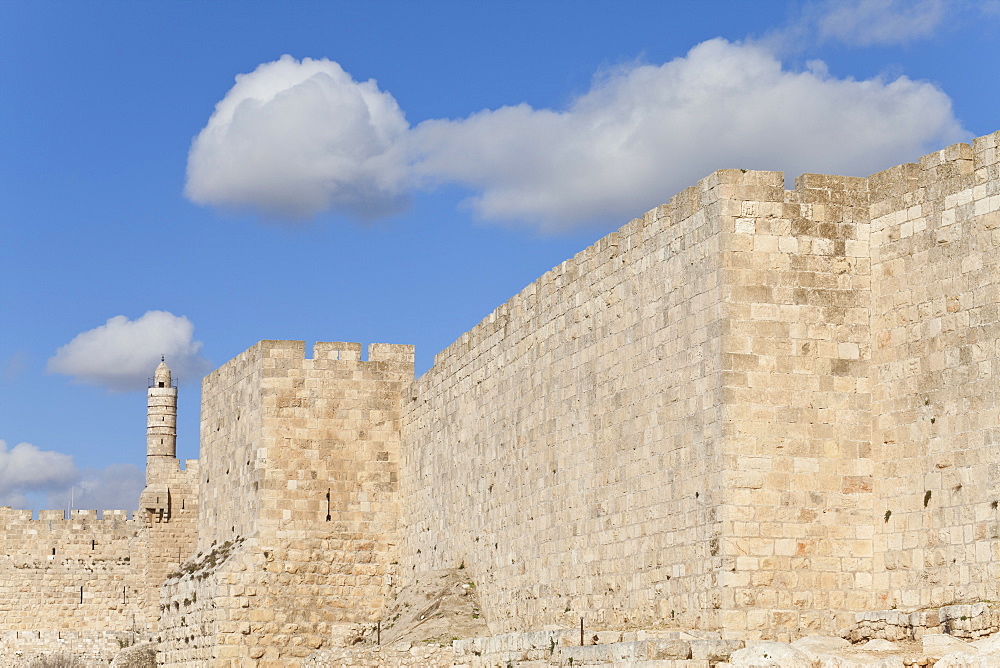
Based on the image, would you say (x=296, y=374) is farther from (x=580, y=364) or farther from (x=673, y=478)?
(x=673, y=478)

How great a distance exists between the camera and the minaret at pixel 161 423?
46.9 meters

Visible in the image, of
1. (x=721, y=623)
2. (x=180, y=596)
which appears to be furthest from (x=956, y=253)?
(x=180, y=596)

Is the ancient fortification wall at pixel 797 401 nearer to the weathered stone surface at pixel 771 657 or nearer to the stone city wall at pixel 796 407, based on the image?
the stone city wall at pixel 796 407

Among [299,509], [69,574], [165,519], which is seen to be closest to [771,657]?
[299,509]

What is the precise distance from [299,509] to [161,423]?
26668mm

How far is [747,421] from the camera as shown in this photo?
13.2 metres

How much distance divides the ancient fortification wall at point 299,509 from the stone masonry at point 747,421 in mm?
796

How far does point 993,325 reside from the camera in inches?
473

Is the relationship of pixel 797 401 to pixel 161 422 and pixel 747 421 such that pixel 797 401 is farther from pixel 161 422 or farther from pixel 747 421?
pixel 161 422

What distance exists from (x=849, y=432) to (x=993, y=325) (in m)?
1.74

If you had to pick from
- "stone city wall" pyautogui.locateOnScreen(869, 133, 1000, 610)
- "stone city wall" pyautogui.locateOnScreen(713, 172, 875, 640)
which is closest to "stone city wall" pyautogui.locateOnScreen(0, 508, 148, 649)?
"stone city wall" pyautogui.locateOnScreen(713, 172, 875, 640)

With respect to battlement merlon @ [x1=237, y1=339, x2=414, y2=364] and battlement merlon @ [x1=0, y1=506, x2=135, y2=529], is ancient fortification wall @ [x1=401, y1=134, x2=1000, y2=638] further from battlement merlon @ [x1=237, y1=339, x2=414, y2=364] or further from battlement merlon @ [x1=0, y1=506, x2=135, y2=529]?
battlement merlon @ [x1=0, y1=506, x2=135, y2=529]

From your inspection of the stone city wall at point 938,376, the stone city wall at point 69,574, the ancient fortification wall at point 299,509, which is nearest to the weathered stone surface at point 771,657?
the stone city wall at point 938,376

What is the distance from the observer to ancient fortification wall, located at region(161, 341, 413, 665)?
21047 mm
